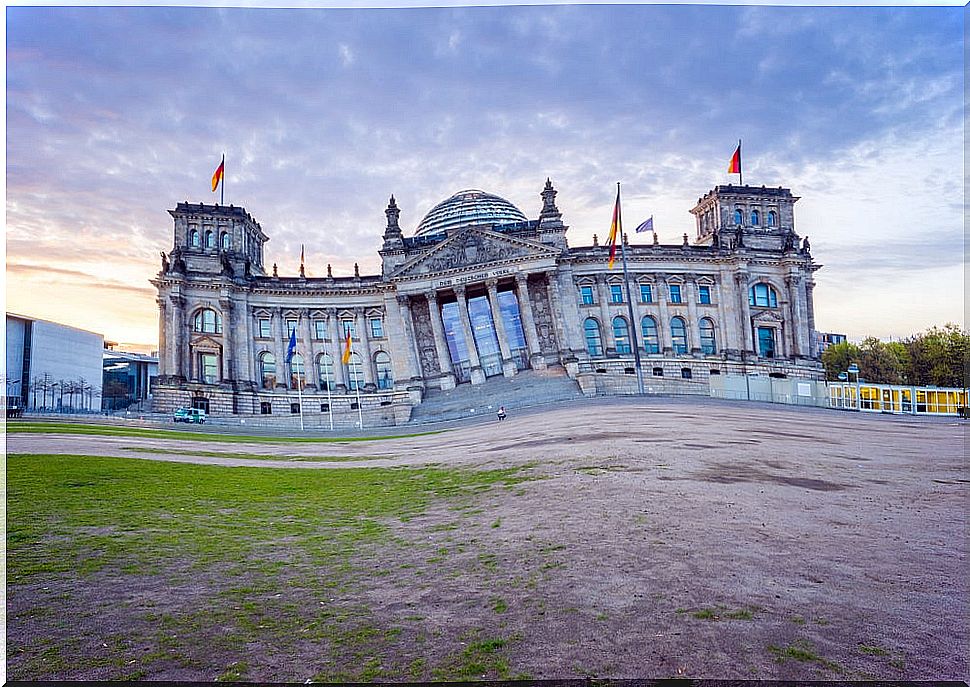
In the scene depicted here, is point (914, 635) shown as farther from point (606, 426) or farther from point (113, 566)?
point (606, 426)

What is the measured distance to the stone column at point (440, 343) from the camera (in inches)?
2295

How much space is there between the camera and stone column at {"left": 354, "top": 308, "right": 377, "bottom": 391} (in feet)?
202

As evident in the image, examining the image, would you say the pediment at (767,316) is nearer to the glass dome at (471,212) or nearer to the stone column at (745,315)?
the stone column at (745,315)

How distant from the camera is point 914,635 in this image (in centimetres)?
484

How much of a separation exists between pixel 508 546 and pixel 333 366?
2171 inches

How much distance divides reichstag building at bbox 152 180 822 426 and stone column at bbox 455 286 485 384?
12 cm

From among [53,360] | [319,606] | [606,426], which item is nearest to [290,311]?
[606,426]

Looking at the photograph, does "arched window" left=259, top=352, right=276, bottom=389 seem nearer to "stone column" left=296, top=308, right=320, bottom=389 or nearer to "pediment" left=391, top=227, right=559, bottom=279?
"stone column" left=296, top=308, right=320, bottom=389

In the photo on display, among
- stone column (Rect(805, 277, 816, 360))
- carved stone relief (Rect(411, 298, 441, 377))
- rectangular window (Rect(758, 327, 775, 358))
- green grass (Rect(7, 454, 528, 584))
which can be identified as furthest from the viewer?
carved stone relief (Rect(411, 298, 441, 377))

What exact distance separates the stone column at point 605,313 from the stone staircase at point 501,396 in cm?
751

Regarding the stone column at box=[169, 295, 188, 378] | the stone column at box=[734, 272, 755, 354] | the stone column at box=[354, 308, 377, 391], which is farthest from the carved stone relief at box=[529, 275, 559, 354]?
the stone column at box=[169, 295, 188, 378]

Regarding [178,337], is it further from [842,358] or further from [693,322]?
[842,358]

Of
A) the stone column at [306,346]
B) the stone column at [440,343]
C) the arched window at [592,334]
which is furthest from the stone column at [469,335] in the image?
the stone column at [306,346]

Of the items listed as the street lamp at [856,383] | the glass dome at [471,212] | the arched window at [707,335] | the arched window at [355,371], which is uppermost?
the glass dome at [471,212]
